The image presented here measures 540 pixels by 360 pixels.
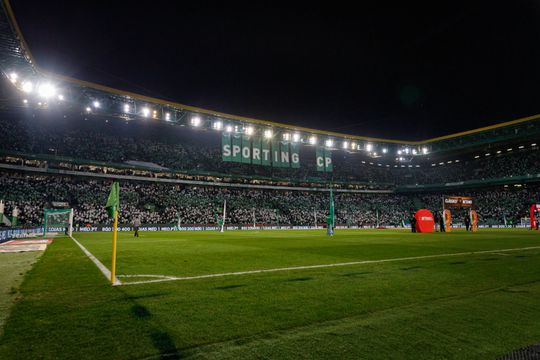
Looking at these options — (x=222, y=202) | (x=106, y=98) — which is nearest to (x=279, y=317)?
(x=106, y=98)

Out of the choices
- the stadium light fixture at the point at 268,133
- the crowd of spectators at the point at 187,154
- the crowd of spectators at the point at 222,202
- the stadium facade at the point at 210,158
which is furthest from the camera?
the crowd of spectators at the point at 187,154

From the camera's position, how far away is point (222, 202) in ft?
164

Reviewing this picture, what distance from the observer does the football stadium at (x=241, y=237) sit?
3.55 m

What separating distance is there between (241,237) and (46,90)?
764 inches

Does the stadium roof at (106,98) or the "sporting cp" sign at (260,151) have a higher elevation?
the stadium roof at (106,98)

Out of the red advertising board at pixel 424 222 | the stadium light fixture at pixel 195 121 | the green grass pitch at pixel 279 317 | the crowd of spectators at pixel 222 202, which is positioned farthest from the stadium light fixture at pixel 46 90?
the red advertising board at pixel 424 222

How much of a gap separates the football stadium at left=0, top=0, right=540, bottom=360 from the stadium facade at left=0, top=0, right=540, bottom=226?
261 millimetres

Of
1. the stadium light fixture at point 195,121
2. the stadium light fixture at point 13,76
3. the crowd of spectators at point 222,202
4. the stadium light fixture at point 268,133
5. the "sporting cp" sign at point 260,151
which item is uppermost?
the stadium light fixture at point 13,76

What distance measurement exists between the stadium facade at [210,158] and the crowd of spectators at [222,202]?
0.24m

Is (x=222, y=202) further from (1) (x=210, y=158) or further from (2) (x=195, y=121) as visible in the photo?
(2) (x=195, y=121)

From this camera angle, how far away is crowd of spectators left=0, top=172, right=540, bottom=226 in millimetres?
36375

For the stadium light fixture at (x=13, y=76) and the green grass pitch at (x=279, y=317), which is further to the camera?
the stadium light fixture at (x=13, y=76)

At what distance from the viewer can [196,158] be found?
54469mm

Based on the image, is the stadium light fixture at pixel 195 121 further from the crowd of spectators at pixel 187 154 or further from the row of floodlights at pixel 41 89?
the row of floodlights at pixel 41 89
